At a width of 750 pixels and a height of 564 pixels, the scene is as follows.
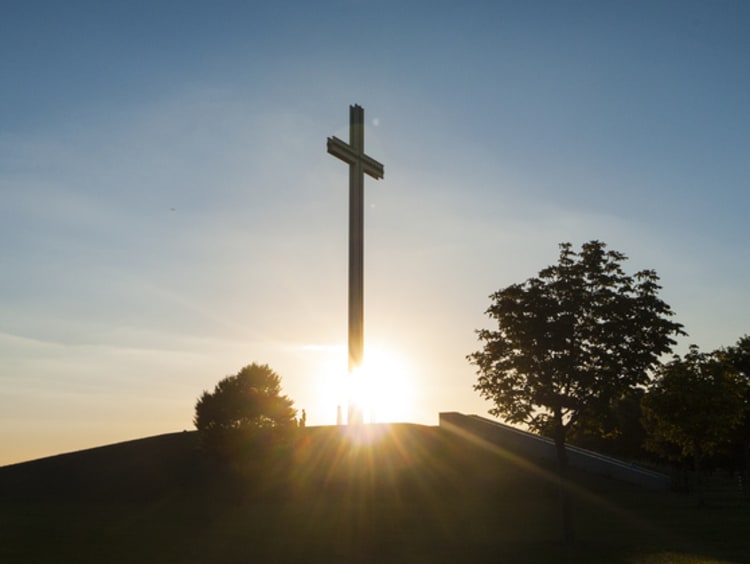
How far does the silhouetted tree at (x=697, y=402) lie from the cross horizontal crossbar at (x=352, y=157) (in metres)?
24.6

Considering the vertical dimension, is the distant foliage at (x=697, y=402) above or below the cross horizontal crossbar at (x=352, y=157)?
below

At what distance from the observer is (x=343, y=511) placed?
42625 mm

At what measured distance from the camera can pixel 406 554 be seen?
85.6 feet

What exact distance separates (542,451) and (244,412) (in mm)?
26947

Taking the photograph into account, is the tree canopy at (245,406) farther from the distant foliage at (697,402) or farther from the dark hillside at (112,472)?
the distant foliage at (697,402)

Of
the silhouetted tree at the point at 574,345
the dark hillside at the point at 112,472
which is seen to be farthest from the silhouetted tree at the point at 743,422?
the dark hillside at the point at 112,472

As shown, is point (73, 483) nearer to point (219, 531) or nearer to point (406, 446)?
point (406, 446)

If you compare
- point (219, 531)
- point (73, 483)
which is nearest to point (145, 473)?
point (73, 483)

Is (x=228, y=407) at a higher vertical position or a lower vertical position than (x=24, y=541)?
higher

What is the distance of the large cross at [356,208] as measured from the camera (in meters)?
36.2

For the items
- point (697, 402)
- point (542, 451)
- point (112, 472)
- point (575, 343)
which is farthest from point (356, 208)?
point (112, 472)

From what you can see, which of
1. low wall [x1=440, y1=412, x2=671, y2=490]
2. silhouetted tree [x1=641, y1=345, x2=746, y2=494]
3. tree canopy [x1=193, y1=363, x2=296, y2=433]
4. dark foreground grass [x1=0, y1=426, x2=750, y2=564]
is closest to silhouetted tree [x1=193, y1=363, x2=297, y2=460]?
tree canopy [x1=193, y1=363, x2=296, y2=433]

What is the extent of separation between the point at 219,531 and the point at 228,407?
3464 centimetres

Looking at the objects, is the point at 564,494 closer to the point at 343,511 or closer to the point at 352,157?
the point at 343,511
